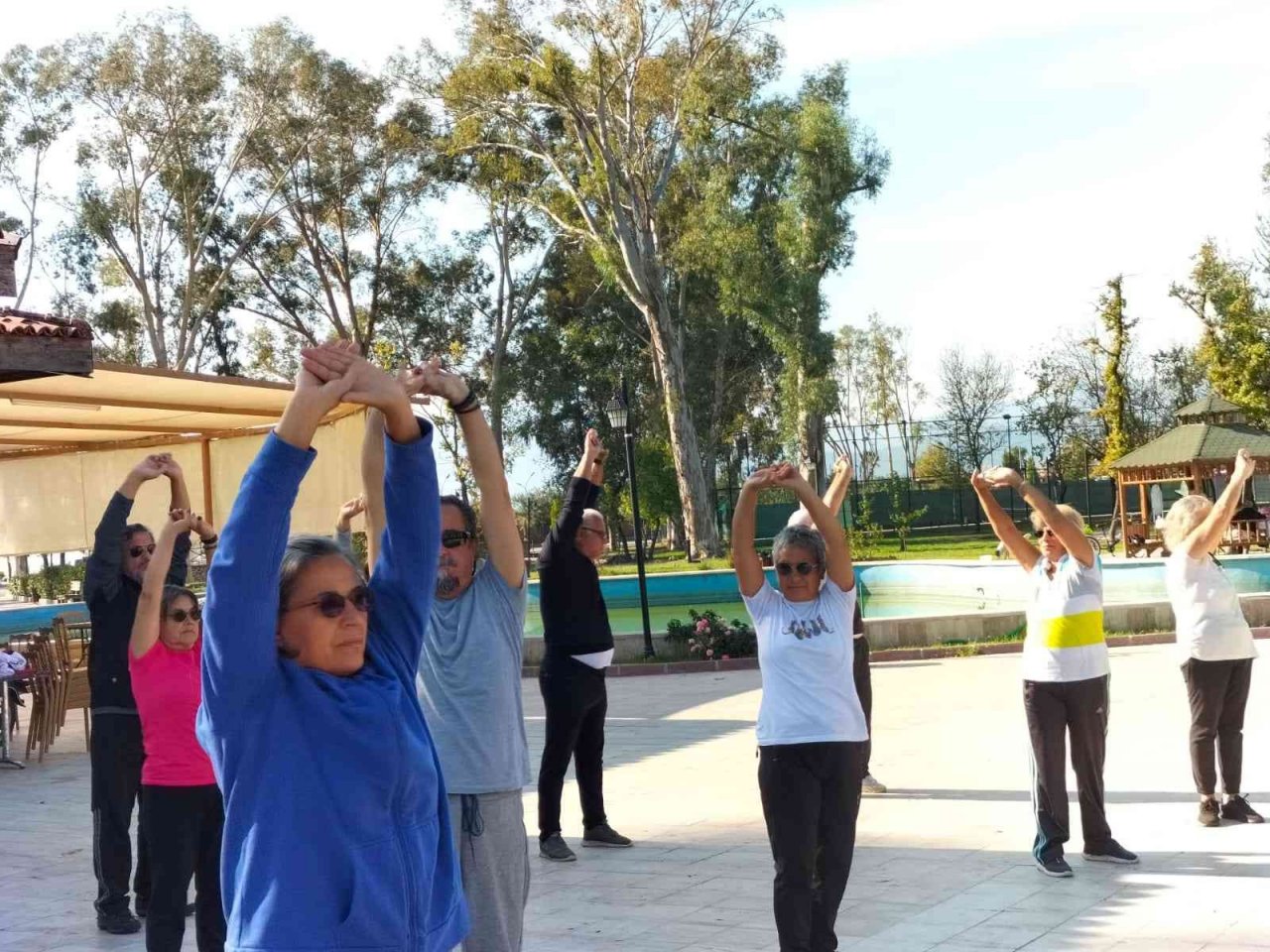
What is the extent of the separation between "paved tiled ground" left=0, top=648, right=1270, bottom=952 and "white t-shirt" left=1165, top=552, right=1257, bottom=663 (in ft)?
2.79

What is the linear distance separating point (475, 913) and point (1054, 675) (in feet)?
11.3

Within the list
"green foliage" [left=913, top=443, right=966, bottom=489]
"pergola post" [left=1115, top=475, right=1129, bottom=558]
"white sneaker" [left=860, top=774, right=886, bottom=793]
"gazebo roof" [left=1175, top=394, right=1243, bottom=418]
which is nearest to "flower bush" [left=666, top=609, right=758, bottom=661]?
"white sneaker" [left=860, top=774, right=886, bottom=793]

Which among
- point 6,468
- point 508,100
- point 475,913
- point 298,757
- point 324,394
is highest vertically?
point 508,100

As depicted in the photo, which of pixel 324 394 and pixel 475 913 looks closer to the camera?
pixel 324 394

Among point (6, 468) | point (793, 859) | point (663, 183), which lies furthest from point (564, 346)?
point (793, 859)

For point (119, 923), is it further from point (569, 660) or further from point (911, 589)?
point (911, 589)

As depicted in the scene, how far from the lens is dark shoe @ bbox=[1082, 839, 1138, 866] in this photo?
6496 millimetres

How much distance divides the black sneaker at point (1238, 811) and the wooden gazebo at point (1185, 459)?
→ 22711 millimetres

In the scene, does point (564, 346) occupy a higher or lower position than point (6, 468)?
higher

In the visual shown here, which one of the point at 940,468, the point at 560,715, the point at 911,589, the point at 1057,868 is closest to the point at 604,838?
the point at 560,715

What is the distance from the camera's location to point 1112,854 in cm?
652

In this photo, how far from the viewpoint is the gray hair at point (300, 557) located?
2.50m

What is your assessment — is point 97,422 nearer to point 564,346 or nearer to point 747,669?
point 747,669

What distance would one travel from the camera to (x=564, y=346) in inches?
1813
